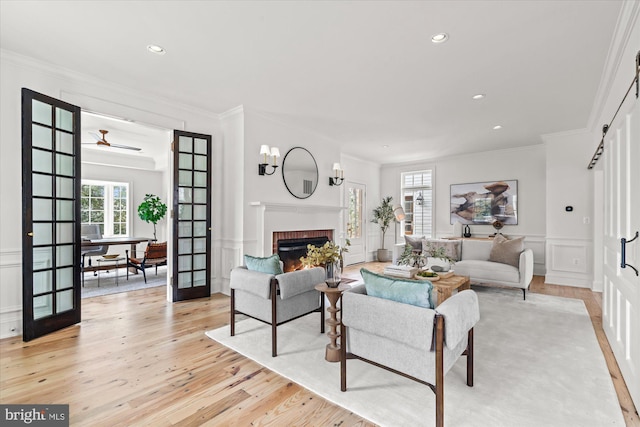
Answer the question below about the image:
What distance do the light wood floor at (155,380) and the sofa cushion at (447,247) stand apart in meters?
2.12

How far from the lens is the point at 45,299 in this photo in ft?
10.3

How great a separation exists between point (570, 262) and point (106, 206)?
9834 mm

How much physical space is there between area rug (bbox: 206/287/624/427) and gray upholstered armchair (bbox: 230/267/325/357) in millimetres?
262

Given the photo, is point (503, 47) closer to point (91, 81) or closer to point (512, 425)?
point (512, 425)

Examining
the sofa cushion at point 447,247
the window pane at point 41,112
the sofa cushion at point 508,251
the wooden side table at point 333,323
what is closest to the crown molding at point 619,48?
the sofa cushion at point 508,251

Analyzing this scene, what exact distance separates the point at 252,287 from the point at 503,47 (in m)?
3.12

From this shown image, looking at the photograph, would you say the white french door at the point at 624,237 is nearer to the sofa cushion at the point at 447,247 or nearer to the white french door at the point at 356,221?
the sofa cushion at the point at 447,247

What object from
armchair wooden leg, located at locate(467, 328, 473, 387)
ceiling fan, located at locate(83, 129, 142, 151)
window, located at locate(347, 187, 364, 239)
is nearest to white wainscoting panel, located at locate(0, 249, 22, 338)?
ceiling fan, located at locate(83, 129, 142, 151)

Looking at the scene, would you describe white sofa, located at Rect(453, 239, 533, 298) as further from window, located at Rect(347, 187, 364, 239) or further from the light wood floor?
window, located at Rect(347, 187, 364, 239)

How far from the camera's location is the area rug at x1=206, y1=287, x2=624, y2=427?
1855mm

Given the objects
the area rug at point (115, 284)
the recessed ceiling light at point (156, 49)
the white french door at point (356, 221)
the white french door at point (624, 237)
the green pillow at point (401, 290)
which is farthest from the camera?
the white french door at point (356, 221)

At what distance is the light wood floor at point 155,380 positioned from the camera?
1860 mm

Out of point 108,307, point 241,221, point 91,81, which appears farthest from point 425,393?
point 91,81

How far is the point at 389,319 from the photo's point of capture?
6.10 ft
